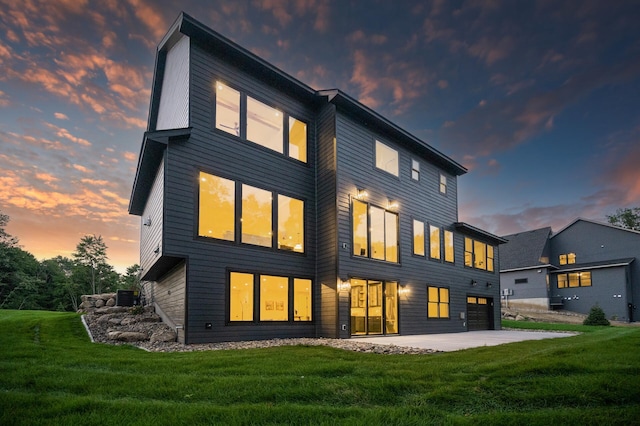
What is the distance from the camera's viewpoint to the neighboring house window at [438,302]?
1638cm

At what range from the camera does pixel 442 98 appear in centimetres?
2133

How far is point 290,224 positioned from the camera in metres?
12.3

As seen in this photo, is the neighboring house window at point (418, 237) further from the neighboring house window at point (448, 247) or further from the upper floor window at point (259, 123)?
the upper floor window at point (259, 123)

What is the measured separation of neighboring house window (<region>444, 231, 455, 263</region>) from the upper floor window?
865 cm

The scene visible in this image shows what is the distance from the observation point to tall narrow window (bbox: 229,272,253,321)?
→ 1038 centimetres

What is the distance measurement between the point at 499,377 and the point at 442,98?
1891 cm

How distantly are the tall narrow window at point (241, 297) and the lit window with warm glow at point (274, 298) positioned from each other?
1.26ft

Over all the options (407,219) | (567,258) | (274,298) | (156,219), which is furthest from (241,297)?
(567,258)

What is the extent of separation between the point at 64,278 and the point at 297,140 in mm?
35268

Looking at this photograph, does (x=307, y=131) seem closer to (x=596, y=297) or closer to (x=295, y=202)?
(x=295, y=202)

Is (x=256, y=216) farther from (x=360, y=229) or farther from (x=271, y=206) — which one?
(x=360, y=229)

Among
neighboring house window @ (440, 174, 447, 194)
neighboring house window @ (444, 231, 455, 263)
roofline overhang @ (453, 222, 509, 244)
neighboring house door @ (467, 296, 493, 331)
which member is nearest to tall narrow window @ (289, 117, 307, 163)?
neighboring house window @ (440, 174, 447, 194)

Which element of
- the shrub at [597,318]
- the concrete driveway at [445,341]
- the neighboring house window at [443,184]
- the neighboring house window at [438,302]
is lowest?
the shrub at [597,318]

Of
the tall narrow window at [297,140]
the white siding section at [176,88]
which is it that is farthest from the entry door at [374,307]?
the white siding section at [176,88]
